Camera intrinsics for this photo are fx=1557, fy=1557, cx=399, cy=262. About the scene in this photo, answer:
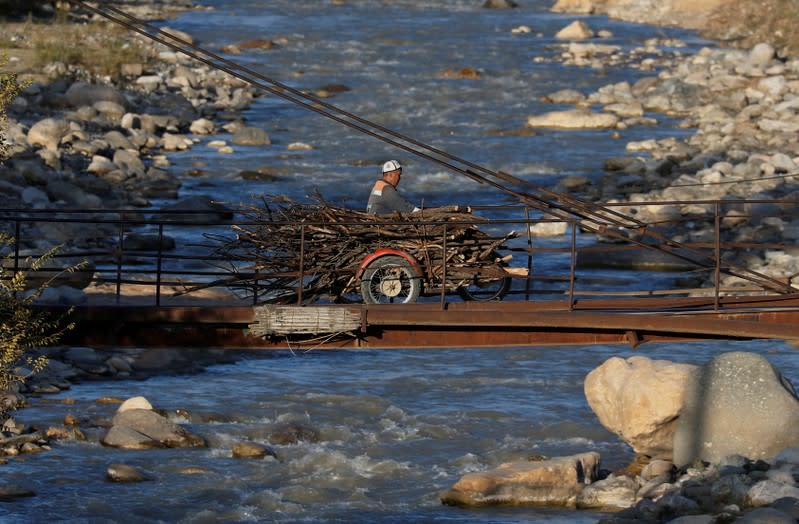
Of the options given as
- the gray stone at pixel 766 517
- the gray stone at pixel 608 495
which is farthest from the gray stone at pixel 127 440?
the gray stone at pixel 766 517

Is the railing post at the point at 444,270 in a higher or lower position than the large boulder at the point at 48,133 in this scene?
lower

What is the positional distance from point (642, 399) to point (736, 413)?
36.9 inches

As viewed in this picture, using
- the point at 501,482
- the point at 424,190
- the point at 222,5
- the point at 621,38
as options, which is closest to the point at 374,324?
the point at 501,482

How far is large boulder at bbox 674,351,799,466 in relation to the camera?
47.8 ft

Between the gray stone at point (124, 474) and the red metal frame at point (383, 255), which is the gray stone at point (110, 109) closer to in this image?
the gray stone at point (124, 474)

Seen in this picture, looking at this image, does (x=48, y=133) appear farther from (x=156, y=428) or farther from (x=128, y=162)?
(x=156, y=428)

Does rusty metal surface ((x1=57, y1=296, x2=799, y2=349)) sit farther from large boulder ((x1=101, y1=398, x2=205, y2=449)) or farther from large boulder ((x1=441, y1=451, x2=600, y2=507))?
large boulder ((x1=101, y1=398, x2=205, y2=449))

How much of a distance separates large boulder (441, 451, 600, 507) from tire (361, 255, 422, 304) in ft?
6.62

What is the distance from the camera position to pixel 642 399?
49.6ft

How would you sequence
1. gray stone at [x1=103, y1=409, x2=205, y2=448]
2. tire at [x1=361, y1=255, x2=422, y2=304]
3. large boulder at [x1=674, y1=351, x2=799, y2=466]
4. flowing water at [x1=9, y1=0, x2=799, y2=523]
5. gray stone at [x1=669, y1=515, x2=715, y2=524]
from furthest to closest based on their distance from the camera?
gray stone at [x1=103, y1=409, x2=205, y2=448] < large boulder at [x1=674, y1=351, x2=799, y2=466] < flowing water at [x1=9, y1=0, x2=799, y2=523] < tire at [x1=361, y1=255, x2=422, y2=304] < gray stone at [x1=669, y1=515, x2=715, y2=524]

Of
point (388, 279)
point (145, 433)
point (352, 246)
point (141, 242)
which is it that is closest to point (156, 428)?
point (145, 433)

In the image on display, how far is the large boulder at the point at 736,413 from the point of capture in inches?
574

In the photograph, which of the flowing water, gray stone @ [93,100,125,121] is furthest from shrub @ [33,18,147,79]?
the flowing water

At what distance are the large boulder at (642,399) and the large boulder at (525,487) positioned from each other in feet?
3.52
